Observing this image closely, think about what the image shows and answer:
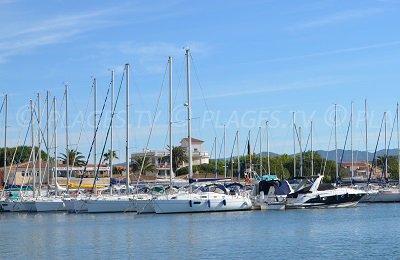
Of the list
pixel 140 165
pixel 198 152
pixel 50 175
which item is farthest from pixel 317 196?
pixel 198 152

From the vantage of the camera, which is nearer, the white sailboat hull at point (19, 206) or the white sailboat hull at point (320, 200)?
the white sailboat hull at point (320, 200)

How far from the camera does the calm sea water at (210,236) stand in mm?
40469

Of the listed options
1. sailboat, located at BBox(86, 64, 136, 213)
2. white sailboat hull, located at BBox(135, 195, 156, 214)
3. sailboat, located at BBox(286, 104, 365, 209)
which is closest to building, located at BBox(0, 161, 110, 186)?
sailboat, located at BBox(86, 64, 136, 213)

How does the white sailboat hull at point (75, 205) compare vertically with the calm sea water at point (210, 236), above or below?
above

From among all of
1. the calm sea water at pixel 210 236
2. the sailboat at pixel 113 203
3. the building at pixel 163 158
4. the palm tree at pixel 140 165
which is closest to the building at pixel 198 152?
the building at pixel 163 158

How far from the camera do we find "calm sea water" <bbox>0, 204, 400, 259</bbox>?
133 ft

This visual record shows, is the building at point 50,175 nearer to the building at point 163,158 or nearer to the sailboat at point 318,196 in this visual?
the building at point 163,158

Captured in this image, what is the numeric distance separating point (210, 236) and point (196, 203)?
56.4 feet

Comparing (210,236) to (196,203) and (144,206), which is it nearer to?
(196,203)

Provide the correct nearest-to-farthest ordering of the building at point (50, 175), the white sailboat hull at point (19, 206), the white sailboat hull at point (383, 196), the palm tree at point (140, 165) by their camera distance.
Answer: the white sailboat hull at point (19, 206) → the white sailboat hull at point (383, 196) → the building at point (50, 175) → the palm tree at point (140, 165)

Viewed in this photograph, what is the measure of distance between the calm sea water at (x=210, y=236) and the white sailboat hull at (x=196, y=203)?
2.44 ft

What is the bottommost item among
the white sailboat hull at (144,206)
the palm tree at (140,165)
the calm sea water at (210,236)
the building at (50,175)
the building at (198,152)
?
the calm sea water at (210,236)

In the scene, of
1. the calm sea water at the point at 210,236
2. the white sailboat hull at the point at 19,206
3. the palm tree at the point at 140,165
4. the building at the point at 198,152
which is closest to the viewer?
the calm sea water at the point at 210,236

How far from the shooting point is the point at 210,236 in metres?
48.5
